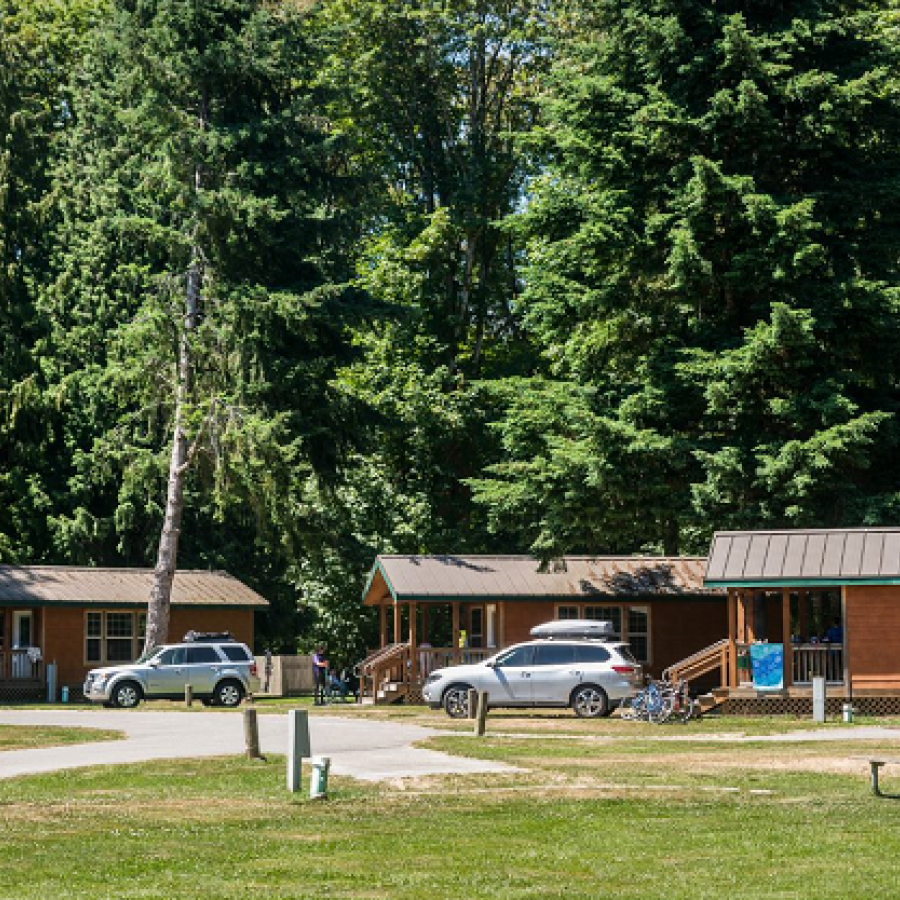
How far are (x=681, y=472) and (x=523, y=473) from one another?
13.7ft

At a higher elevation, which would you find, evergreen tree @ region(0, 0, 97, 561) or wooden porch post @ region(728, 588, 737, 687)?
evergreen tree @ region(0, 0, 97, 561)

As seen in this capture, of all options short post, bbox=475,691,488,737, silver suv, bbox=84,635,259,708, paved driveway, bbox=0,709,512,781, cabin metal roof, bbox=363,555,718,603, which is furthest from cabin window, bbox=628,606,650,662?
short post, bbox=475,691,488,737

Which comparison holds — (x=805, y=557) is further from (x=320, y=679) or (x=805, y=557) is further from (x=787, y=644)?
(x=320, y=679)

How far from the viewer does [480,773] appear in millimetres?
22312

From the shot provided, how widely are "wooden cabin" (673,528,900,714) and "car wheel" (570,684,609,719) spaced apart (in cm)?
269

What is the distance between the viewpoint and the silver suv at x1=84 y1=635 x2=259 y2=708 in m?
42.8

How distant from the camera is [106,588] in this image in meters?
49.8

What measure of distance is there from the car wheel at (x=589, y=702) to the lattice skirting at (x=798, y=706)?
306 cm

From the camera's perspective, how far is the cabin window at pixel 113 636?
50250 mm

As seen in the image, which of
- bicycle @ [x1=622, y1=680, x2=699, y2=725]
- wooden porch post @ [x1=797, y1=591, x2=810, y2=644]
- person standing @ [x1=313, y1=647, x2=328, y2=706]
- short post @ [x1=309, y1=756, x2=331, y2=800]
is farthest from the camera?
person standing @ [x1=313, y1=647, x2=328, y2=706]

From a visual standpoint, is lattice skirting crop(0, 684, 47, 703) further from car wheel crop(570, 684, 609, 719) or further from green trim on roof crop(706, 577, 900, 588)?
green trim on roof crop(706, 577, 900, 588)

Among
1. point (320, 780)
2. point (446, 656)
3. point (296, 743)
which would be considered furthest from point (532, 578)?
point (320, 780)

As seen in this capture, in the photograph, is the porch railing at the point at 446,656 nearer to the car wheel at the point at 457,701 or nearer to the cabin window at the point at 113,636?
the car wheel at the point at 457,701

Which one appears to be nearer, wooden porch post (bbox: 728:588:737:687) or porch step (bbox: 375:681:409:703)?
wooden porch post (bbox: 728:588:737:687)
